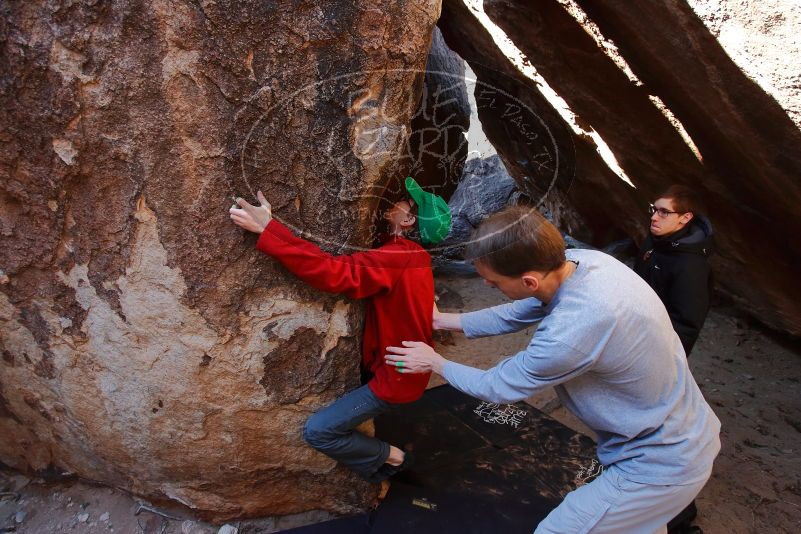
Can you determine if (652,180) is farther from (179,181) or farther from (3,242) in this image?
(3,242)

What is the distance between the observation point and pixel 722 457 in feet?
10.0

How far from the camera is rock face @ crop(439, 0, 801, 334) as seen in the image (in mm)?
2555

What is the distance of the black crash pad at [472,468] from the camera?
7.91 ft

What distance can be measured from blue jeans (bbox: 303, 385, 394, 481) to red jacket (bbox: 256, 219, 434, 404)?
6cm

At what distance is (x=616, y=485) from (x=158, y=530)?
178 cm

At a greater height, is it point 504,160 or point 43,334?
point 43,334

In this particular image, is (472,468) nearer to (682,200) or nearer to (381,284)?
(381,284)

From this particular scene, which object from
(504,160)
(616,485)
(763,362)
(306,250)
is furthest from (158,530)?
(504,160)

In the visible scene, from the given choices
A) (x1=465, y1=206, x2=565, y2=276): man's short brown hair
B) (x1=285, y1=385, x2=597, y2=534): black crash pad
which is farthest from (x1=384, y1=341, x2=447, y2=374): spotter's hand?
(x1=285, y1=385, x2=597, y2=534): black crash pad

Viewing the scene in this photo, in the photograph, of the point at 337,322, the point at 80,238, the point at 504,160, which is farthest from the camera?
the point at 504,160

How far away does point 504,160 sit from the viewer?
5.55m

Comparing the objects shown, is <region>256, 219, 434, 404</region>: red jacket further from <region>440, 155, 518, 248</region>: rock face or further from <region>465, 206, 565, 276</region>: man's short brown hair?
<region>440, 155, 518, 248</region>: rock face

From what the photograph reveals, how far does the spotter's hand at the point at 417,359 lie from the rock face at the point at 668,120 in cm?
165

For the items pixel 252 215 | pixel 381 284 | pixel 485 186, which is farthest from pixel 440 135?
pixel 485 186
